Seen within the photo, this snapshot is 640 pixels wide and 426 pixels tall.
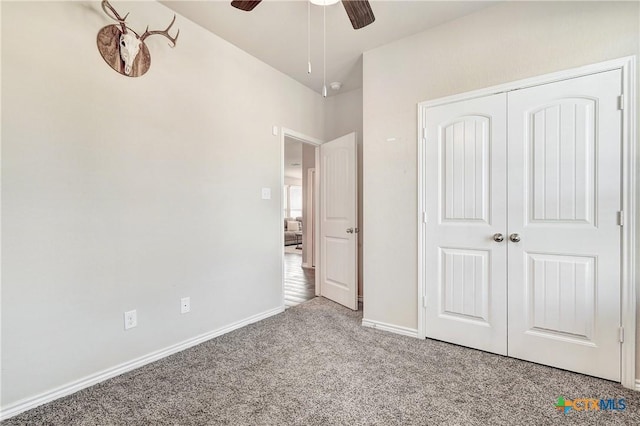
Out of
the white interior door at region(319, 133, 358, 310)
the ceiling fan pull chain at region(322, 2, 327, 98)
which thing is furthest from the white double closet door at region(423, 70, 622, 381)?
the ceiling fan pull chain at region(322, 2, 327, 98)

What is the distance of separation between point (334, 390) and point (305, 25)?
2.76 metres

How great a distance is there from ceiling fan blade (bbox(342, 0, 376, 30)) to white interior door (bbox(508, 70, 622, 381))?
1269 millimetres

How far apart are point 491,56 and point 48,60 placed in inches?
117

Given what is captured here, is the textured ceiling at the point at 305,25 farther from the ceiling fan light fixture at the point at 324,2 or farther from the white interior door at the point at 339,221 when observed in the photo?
the white interior door at the point at 339,221

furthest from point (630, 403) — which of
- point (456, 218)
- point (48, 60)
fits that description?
point (48, 60)

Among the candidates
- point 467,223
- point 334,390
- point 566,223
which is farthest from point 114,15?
Answer: point 566,223

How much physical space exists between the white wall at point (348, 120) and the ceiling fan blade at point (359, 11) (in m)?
1.92

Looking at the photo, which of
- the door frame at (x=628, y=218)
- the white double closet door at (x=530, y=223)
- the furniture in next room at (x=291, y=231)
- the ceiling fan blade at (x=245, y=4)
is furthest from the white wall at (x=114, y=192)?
the furniture in next room at (x=291, y=231)

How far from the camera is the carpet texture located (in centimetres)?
158

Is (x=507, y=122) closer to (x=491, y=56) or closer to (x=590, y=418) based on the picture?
(x=491, y=56)

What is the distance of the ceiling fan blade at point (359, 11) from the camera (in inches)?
64.1

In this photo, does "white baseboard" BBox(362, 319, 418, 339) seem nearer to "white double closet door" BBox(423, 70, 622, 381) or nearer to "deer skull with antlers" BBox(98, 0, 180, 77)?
"white double closet door" BBox(423, 70, 622, 381)

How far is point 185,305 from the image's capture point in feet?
7.97

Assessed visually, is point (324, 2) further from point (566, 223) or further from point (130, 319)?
point (130, 319)
